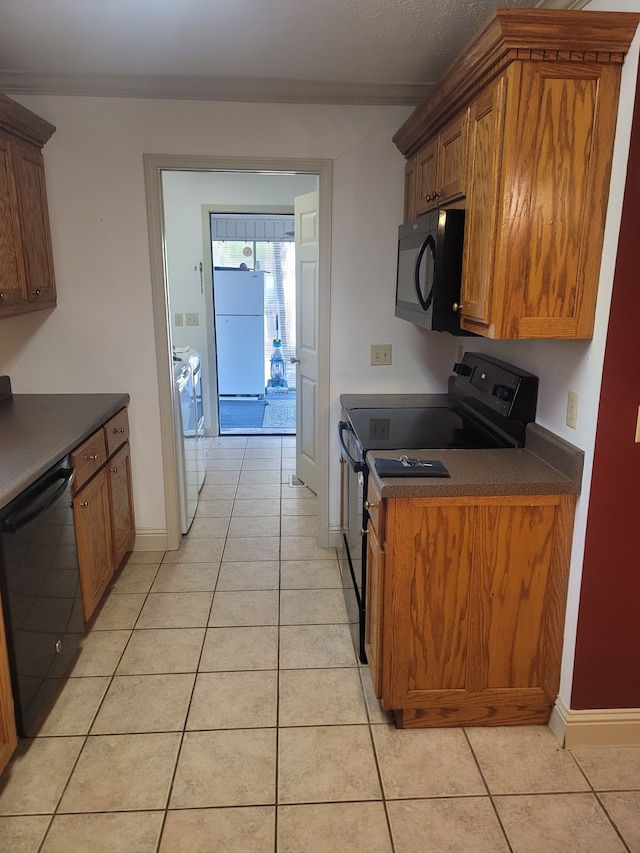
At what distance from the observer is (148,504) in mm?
3285

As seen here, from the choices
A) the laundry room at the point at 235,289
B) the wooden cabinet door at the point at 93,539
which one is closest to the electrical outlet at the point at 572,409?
the wooden cabinet door at the point at 93,539

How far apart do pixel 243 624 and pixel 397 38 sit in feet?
7.98

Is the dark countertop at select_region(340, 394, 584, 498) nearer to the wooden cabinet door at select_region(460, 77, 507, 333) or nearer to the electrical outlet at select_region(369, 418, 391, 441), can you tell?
the electrical outlet at select_region(369, 418, 391, 441)

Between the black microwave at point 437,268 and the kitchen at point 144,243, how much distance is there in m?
0.48

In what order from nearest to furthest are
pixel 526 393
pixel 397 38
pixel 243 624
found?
pixel 526 393
pixel 397 38
pixel 243 624

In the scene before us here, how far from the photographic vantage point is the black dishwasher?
5.83 ft

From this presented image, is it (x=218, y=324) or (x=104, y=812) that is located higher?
(x=218, y=324)

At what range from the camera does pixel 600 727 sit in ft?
6.39

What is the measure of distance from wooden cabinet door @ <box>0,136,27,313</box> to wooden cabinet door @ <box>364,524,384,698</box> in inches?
68.7

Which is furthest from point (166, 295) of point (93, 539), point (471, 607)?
point (471, 607)

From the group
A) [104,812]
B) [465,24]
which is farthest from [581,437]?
[104,812]

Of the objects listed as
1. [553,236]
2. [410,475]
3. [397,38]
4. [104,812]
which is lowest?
[104,812]

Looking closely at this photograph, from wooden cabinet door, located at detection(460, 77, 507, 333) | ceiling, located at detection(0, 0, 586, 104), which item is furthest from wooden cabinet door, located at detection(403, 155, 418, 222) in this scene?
wooden cabinet door, located at detection(460, 77, 507, 333)

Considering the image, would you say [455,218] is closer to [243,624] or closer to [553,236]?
[553,236]
